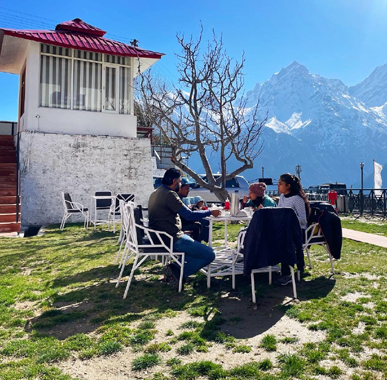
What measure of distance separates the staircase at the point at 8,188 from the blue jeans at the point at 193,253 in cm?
652

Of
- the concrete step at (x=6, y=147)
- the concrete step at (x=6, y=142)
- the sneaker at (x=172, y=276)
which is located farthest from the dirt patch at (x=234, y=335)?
the concrete step at (x=6, y=142)

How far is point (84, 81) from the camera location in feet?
41.7

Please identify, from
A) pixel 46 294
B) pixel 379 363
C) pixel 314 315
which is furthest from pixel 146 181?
pixel 379 363

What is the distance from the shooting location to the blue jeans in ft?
15.0

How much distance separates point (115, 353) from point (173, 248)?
1.72 metres

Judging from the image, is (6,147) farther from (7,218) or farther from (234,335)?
(234,335)

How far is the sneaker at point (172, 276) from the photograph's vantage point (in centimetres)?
475

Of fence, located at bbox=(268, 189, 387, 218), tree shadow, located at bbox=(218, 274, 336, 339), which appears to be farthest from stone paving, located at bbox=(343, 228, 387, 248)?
fence, located at bbox=(268, 189, 387, 218)

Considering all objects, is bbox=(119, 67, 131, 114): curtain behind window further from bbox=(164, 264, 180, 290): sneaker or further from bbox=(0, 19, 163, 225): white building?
bbox=(164, 264, 180, 290): sneaker

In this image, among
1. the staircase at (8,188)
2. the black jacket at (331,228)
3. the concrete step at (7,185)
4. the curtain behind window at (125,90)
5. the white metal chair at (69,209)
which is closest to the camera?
the black jacket at (331,228)

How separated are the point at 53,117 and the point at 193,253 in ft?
29.7

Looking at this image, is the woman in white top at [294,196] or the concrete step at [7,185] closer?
the woman in white top at [294,196]

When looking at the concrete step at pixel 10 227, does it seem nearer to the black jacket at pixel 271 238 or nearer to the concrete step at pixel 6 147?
A: the concrete step at pixel 6 147

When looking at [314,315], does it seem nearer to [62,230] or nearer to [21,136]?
[62,230]
